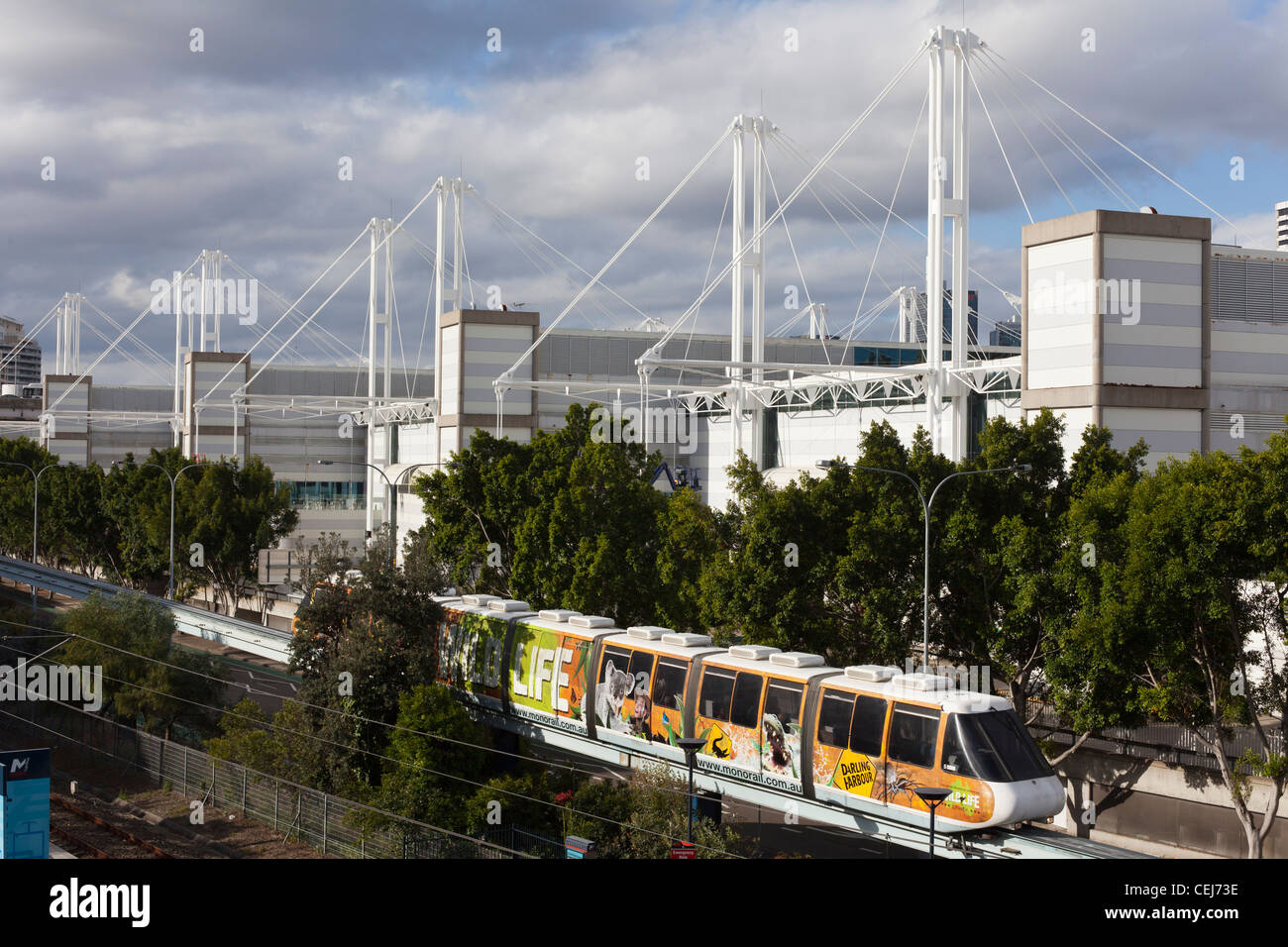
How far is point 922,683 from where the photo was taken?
21656mm

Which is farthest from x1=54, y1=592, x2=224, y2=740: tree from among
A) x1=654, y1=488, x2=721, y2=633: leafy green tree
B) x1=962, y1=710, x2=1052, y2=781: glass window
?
x1=962, y1=710, x2=1052, y2=781: glass window

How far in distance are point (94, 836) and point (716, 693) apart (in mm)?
14743

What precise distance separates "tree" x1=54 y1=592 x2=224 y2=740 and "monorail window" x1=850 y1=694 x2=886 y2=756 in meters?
22.1

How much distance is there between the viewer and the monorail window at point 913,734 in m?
20.8

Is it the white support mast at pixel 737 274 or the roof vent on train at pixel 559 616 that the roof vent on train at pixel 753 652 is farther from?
the white support mast at pixel 737 274

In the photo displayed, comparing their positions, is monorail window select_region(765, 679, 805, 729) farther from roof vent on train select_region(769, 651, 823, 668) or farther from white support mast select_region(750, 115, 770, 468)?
white support mast select_region(750, 115, 770, 468)

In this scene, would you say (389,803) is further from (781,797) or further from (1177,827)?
(1177,827)

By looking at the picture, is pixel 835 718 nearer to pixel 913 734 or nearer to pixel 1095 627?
pixel 913 734

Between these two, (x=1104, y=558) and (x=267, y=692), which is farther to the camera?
(x=267, y=692)

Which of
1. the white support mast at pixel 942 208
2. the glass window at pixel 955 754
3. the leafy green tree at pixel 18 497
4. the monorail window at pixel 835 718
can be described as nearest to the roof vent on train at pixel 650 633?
the monorail window at pixel 835 718

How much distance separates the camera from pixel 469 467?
134 feet
